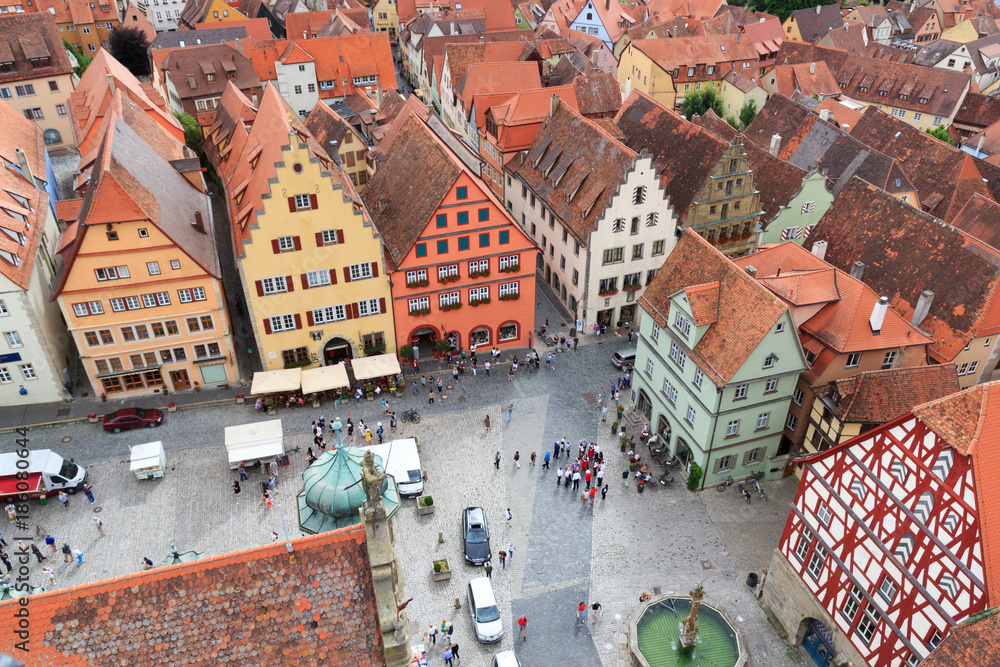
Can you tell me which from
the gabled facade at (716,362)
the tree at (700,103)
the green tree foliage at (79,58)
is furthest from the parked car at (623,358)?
the green tree foliage at (79,58)

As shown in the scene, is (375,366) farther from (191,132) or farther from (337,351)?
(191,132)

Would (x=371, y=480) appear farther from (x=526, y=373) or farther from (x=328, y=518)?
(x=526, y=373)

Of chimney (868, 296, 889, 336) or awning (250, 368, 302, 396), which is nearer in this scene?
chimney (868, 296, 889, 336)

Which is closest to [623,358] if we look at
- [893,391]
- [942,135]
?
[893,391]

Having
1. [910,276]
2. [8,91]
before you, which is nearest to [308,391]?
[910,276]

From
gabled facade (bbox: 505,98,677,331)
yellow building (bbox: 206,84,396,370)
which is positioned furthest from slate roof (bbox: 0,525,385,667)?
gabled facade (bbox: 505,98,677,331)

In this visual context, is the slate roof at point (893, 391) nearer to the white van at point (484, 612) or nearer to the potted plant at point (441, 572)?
the white van at point (484, 612)

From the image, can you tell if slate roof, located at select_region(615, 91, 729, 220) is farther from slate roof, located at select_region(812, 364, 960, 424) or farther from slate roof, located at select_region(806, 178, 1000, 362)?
slate roof, located at select_region(812, 364, 960, 424)
